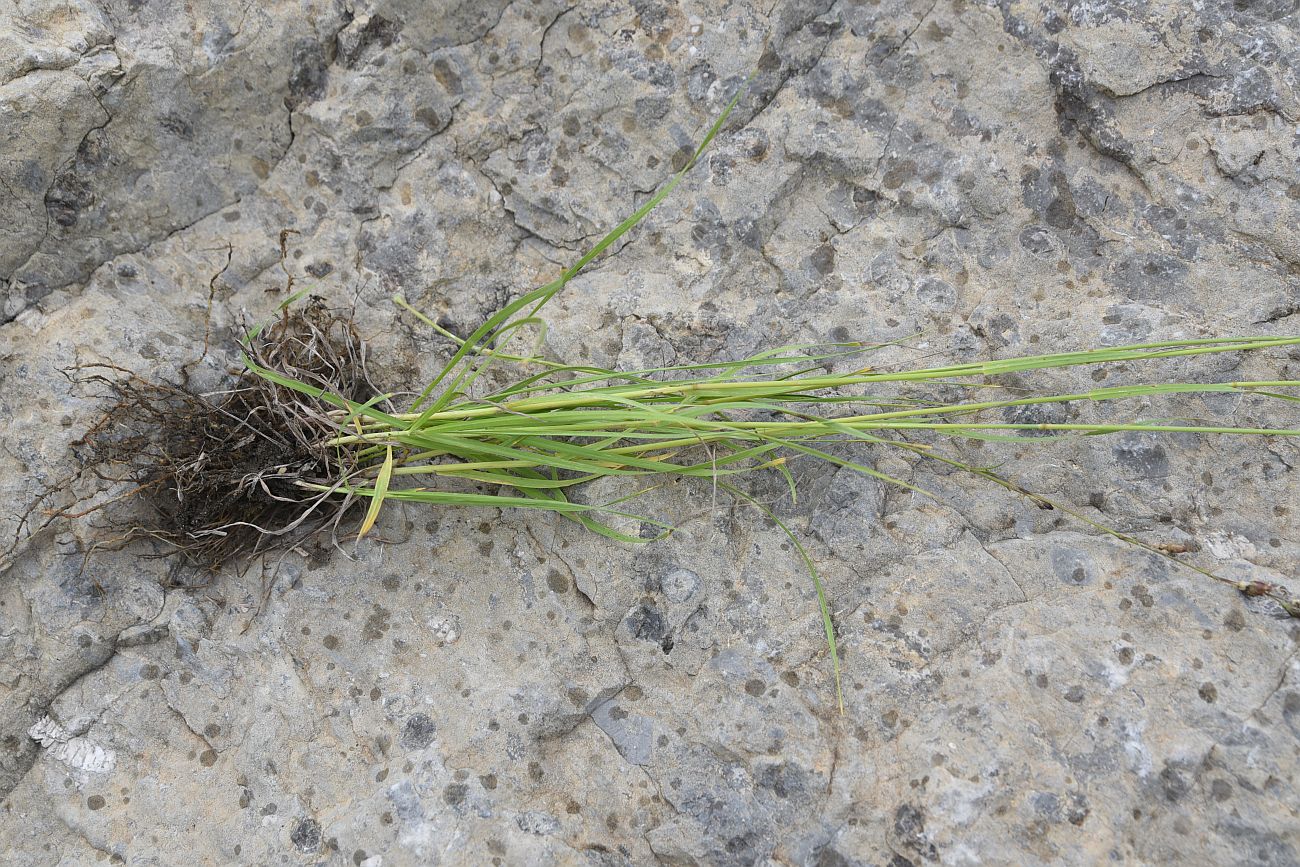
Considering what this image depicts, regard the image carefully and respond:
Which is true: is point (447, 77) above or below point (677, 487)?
above

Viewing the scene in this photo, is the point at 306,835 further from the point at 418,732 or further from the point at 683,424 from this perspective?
the point at 683,424

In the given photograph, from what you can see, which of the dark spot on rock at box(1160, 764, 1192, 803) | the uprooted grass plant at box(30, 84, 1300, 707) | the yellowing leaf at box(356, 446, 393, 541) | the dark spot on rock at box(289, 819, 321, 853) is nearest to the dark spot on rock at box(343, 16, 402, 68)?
the uprooted grass plant at box(30, 84, 1300, 707)

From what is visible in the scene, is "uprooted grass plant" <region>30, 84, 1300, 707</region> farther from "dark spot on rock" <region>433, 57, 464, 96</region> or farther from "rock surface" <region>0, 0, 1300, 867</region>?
"dark spot on rock" <region>433, 57, 464, 96</region>

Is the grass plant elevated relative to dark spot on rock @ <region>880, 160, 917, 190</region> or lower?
lower

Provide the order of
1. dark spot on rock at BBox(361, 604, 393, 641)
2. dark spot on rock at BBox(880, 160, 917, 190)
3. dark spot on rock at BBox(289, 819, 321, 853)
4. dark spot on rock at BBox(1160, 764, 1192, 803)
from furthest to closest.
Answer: dark spot on rock at BBox(880, 160, 917, 190) < dark spot on rock at BBox(361, 604, 393, 641) < dark spot on rock at BBox(289, 819, 321, 853) < dark spot on rock at BBox(1160, 764, 1192, 803)

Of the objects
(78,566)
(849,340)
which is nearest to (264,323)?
(78,566)

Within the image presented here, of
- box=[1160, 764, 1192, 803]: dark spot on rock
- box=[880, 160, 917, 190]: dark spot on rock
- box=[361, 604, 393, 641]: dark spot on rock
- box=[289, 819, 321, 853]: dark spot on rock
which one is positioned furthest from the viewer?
box=[880, 160, 917, 190]: dark spot on rock

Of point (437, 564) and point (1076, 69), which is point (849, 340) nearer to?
point (1076, 69)

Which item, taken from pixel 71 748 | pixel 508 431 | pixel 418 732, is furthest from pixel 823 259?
pixel 71 748
